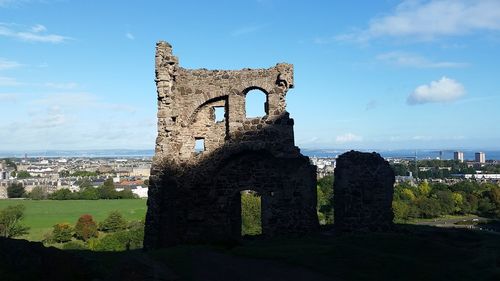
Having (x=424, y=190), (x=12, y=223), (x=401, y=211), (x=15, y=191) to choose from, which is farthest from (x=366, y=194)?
(x=15, y=191)

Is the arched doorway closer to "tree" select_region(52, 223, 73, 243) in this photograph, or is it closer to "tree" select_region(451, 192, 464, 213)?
"tree" select_region(52, 223, 73, 243)

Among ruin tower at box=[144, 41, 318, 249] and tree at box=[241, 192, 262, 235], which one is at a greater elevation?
ruin tower at box=[144, 41, 318, 249]

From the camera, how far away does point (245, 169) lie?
17.2 metres

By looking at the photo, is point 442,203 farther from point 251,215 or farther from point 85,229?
point 85,229

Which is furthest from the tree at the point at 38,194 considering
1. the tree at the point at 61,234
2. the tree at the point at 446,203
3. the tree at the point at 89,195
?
the tree at the point at 446,203

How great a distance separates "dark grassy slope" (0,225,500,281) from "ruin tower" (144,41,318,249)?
2.13 metres

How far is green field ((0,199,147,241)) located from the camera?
7301cm

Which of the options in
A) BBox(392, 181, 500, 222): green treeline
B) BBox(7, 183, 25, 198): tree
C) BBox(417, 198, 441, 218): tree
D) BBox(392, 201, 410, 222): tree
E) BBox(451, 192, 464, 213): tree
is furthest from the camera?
BBox(7, 183, 25, 198): tree

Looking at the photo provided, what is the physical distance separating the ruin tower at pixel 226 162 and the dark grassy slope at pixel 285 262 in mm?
2125

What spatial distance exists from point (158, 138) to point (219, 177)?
2563 millimetres

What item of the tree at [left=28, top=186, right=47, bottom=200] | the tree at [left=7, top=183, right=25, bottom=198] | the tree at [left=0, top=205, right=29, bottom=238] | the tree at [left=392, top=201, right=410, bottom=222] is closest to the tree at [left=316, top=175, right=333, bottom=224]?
the tree at [left=392, top=201, right=410, bottom=222]

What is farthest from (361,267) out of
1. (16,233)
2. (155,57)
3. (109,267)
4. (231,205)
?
(16,233)

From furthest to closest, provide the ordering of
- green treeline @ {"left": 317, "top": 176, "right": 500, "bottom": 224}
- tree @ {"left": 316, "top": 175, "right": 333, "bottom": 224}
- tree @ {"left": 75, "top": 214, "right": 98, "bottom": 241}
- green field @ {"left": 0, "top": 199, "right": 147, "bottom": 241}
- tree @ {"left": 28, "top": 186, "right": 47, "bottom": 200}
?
tree @ {"left": 28, "top": 186, "right": 47, "bottom": 200} → green field @ {"left": 0, "top": 199, "right": 147, "bottom": 241} → tree @ {"left": 75, "top": 214, "right": 98, "bottom": 241} → green treeline @ {"left": 317, "top": 176, "right": 500, "bottom": 224} → tree @ {"left": 316, "top": 175, "right": 333, "bottom": 224}

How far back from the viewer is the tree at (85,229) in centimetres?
6506
